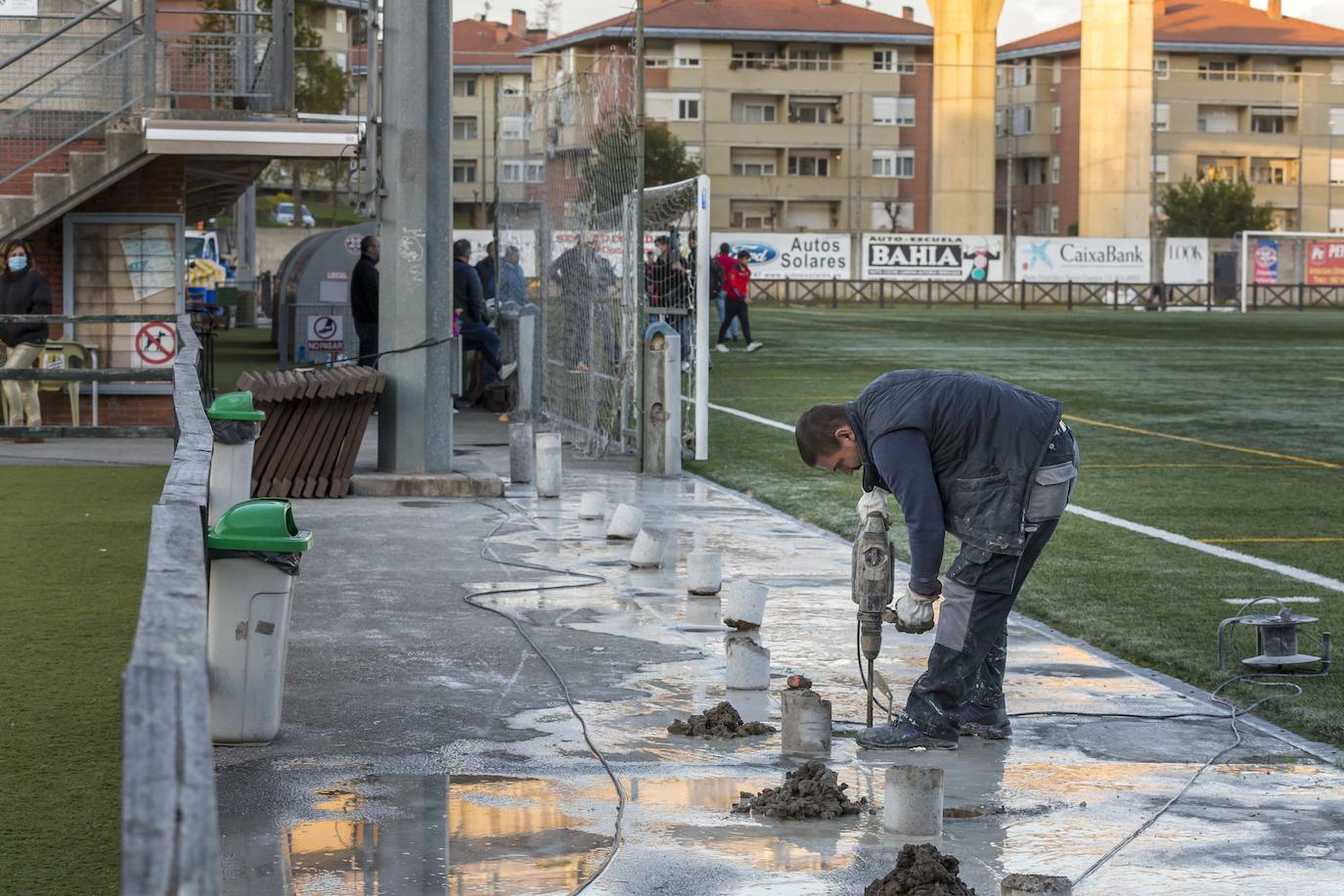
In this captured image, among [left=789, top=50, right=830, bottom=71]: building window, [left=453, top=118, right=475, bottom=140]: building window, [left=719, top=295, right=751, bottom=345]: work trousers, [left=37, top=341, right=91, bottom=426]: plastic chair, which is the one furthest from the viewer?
[left=453, top=118, right=475, bottom=140]: building window

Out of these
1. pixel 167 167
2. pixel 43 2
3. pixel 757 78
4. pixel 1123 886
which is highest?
pixel 757 78

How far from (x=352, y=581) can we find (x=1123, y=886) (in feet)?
20.2

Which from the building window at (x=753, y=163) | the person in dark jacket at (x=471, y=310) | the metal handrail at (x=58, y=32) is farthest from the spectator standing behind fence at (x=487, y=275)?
the building window at (x=753, y=163)

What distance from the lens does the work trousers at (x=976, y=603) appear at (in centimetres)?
675

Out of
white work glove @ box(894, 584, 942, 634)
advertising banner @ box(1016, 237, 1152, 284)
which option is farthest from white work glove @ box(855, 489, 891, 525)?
advertising banner @ box(1016, 237, 1152, 284)

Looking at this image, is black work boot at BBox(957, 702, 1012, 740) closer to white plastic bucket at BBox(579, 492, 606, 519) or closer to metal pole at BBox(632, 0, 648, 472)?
white plastic bucket at BBox(579, 492, 606, 519)

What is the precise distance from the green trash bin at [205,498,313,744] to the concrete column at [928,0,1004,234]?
74746mm

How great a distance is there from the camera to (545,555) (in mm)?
11898

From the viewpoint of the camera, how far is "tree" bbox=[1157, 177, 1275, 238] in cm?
8938

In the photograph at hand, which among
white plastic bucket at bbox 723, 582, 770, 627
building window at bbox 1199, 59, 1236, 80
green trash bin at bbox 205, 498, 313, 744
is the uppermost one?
building window at bbox 1199, 59, 1236, 80

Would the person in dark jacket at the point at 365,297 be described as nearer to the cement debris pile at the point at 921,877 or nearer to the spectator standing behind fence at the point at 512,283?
the spectator standing behind fence at the point at 512,283

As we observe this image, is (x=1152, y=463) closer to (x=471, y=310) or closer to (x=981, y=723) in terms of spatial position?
(x=471, y=310)

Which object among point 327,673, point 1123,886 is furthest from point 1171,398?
point 1123,886

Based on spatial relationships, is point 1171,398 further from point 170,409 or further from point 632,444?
point 170,409
